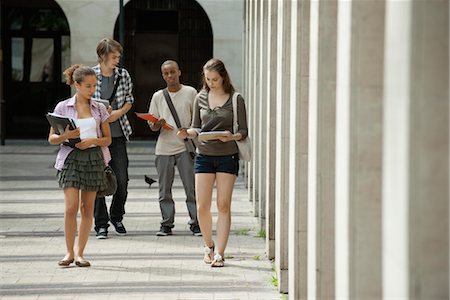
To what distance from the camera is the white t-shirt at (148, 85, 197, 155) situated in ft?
40.2

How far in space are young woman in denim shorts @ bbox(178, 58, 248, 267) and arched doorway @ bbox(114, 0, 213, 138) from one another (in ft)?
59.1

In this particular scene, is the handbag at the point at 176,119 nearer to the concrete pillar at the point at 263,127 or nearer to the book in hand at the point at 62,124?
the concrete pillar at the point at 263,127

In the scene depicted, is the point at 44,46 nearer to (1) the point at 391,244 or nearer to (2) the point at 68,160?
(2) the point at 68,160

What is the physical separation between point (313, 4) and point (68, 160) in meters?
3.96

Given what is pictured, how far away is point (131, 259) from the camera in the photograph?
35.7 ft

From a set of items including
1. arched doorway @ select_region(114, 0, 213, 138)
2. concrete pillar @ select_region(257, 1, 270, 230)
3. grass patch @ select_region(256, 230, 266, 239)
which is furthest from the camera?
arched doorway @ select_region(114, 0, 213, 138)

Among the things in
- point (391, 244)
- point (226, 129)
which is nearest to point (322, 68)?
point (391, 244)

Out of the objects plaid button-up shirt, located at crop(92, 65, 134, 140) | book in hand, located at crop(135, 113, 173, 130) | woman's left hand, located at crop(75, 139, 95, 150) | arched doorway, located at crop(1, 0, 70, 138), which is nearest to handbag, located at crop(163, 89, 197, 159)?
book in hand, located at crop(135, 113, 173, 130)

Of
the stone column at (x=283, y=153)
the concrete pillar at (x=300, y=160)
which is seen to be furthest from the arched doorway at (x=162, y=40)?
the concrete pillar at (x=300, y=160)

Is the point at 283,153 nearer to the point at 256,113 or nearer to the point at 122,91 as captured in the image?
the point at 122,91

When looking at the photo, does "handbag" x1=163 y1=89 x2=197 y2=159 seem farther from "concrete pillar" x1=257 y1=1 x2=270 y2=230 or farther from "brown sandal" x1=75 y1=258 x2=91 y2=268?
"brown sandal" x1=75 y1=258 x2=91 y2=268

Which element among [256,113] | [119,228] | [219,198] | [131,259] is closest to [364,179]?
[219,198]

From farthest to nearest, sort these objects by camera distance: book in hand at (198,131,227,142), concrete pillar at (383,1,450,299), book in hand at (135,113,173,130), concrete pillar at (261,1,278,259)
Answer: book in hand at (135,113,173,130) → concrete pillar at (261,1,278,259) → book in hand at (198,131,227,142) → concrete pillar at (383,1,450,299)

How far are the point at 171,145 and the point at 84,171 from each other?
228 cm
